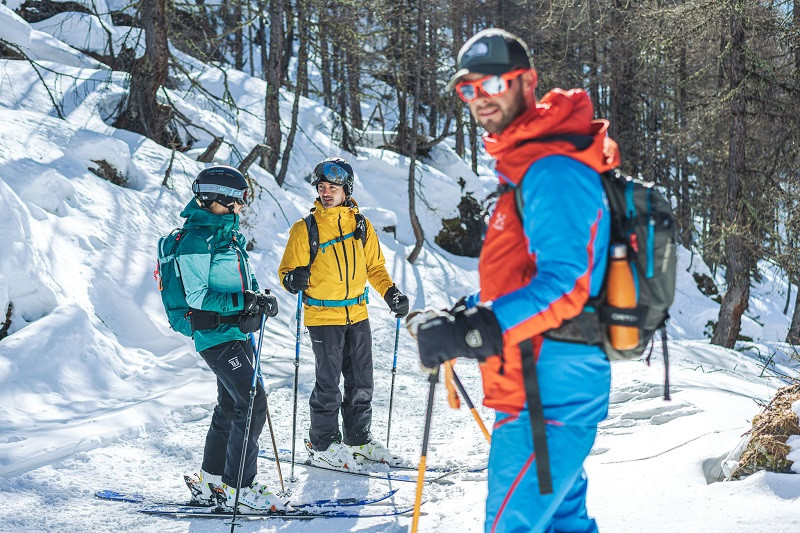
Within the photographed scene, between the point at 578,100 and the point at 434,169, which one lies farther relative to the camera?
the point at 434,169

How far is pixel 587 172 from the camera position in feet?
7.43

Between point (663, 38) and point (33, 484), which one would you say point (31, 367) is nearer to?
point (33, 484)

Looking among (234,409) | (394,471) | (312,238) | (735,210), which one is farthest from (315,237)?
(735,210)

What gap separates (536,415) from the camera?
7.50ft

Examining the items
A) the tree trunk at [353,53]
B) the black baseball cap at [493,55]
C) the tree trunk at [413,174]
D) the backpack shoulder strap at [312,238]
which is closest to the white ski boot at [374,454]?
the backpack shoulder strap at [312,238]

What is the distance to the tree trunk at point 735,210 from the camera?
1182 centimetres

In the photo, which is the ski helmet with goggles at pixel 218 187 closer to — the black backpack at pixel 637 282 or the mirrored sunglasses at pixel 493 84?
the mirrored sunglasses at pixel 493 84

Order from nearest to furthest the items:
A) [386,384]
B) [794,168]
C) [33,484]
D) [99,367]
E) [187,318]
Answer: [187,318]
[33,484]
[99,367]
[386,384]
[794,168]

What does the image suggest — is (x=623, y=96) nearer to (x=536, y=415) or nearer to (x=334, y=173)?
(x=334, y=173)

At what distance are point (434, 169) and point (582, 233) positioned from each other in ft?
67.6

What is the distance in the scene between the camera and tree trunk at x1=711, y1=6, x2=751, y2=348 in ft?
38.8

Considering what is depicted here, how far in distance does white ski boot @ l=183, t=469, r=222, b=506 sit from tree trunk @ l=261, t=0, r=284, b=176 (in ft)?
36.6

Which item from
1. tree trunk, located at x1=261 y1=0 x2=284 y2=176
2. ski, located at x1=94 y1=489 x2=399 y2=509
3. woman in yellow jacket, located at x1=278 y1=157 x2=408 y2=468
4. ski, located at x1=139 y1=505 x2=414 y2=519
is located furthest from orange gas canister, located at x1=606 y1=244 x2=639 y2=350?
tree trunk, located at x1=261 y1=0 x2=284 y2=176

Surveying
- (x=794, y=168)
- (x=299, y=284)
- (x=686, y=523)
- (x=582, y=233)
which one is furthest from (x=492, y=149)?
(x=794, y=168)
